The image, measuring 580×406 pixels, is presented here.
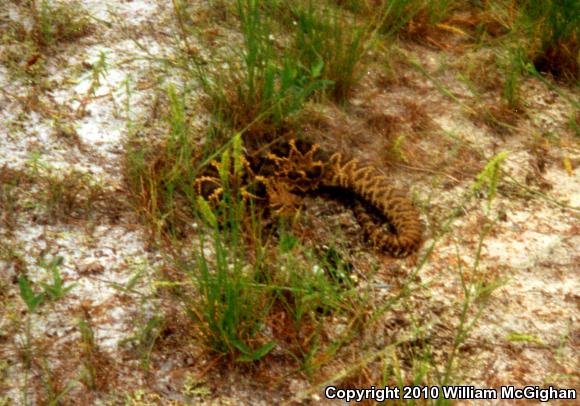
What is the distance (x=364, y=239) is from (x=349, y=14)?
2.10 metres

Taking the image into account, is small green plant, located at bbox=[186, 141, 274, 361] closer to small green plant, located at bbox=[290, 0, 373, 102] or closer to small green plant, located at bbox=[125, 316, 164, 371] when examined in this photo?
small green plant, located at bbox=[125, 316, 164, 371]

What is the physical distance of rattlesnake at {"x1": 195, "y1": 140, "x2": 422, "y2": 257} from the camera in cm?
384

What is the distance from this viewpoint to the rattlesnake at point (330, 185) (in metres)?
3.84

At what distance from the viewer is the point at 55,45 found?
4641 mm

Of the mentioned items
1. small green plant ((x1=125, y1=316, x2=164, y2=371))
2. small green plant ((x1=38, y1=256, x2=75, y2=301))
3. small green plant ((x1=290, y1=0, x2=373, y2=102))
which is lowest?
small green plant ((x1=125, y1=316, x2=164, y2=371))

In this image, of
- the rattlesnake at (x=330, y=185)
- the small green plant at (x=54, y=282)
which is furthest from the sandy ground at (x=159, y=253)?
the rattlesnake at (x=330, y=185)

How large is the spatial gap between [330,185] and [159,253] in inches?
50.7

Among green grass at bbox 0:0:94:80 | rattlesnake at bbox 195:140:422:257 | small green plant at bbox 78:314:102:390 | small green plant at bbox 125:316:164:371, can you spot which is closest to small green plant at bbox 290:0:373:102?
rattlesnake at bbox 195:140:422:257

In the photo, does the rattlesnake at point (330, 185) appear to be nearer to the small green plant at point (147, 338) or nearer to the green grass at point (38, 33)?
the small green plant at point (147, 338)

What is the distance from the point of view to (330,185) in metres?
4.30

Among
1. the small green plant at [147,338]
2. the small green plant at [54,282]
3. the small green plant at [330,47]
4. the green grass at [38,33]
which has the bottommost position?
the small green plant at [147,338]

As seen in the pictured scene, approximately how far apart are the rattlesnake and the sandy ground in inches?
6.3

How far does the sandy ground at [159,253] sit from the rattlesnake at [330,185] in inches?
6.3

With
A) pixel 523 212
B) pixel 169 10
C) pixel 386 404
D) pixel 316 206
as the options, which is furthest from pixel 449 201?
pixel 169 10
